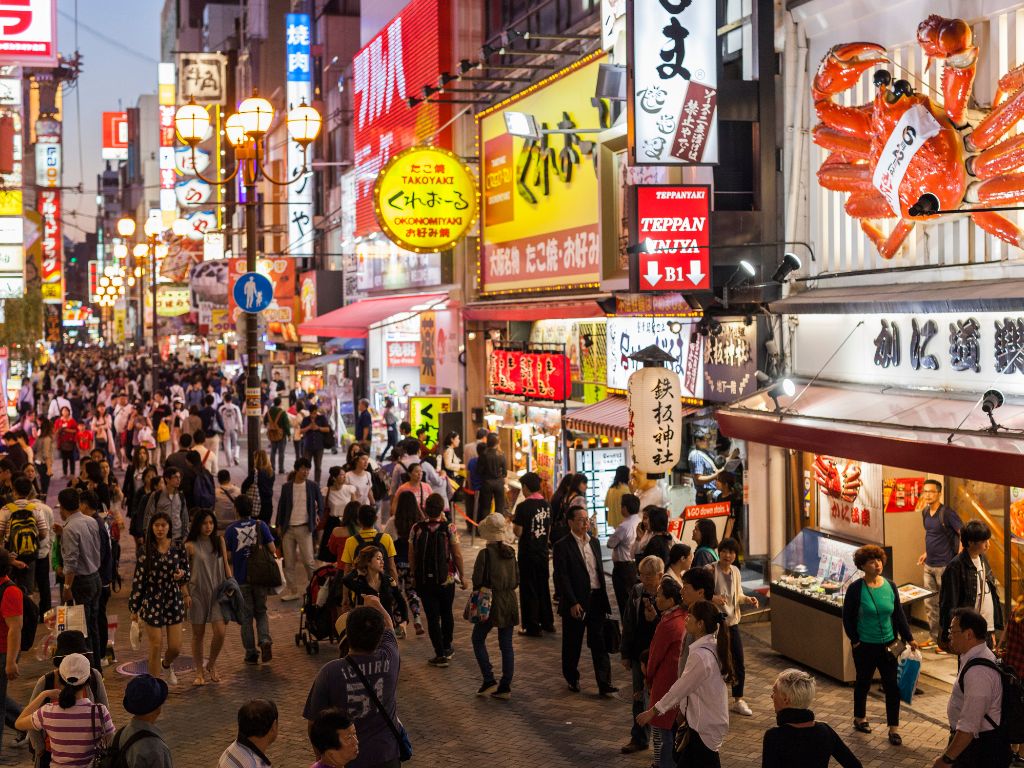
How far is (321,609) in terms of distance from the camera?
40.0ft

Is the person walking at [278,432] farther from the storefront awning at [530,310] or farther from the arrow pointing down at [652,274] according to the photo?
the arrow pointing down at [652,274]

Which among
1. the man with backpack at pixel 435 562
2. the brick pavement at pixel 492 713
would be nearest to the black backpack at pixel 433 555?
the man with backpack at pixel 435 562

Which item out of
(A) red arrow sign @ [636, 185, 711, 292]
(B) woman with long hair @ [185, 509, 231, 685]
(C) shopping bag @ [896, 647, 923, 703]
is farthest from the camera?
(A) red arrow sign @ [636, 185, 711, 292]

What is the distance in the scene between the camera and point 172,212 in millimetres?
92688

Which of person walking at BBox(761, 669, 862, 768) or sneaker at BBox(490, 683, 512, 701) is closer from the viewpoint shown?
person walking at BBox(761, 669, 862, 768)

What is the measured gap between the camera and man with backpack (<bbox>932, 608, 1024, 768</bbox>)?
309 inches

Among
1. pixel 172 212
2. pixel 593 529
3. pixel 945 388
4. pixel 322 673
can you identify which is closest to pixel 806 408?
pixel 945 388

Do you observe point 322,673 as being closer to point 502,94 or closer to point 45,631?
point 45,631

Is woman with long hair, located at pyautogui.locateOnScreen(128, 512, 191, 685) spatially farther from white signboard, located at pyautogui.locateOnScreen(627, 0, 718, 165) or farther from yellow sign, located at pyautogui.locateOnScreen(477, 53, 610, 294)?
yellow sign, located at pyautogui.locateOnScreen(477, 53, 610, 294)

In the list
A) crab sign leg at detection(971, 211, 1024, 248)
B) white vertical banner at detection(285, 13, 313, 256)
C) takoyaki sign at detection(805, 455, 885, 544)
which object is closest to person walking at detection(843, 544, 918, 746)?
crab sign leg at detection(971, 211, 1024, 248)

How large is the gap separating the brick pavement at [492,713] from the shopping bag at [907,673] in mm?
308

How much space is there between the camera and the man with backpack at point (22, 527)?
44.4 feet

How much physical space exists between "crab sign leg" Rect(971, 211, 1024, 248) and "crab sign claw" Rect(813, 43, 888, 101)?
2454 millimetres

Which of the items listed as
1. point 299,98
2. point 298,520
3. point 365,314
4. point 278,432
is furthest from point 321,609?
point 299,98
